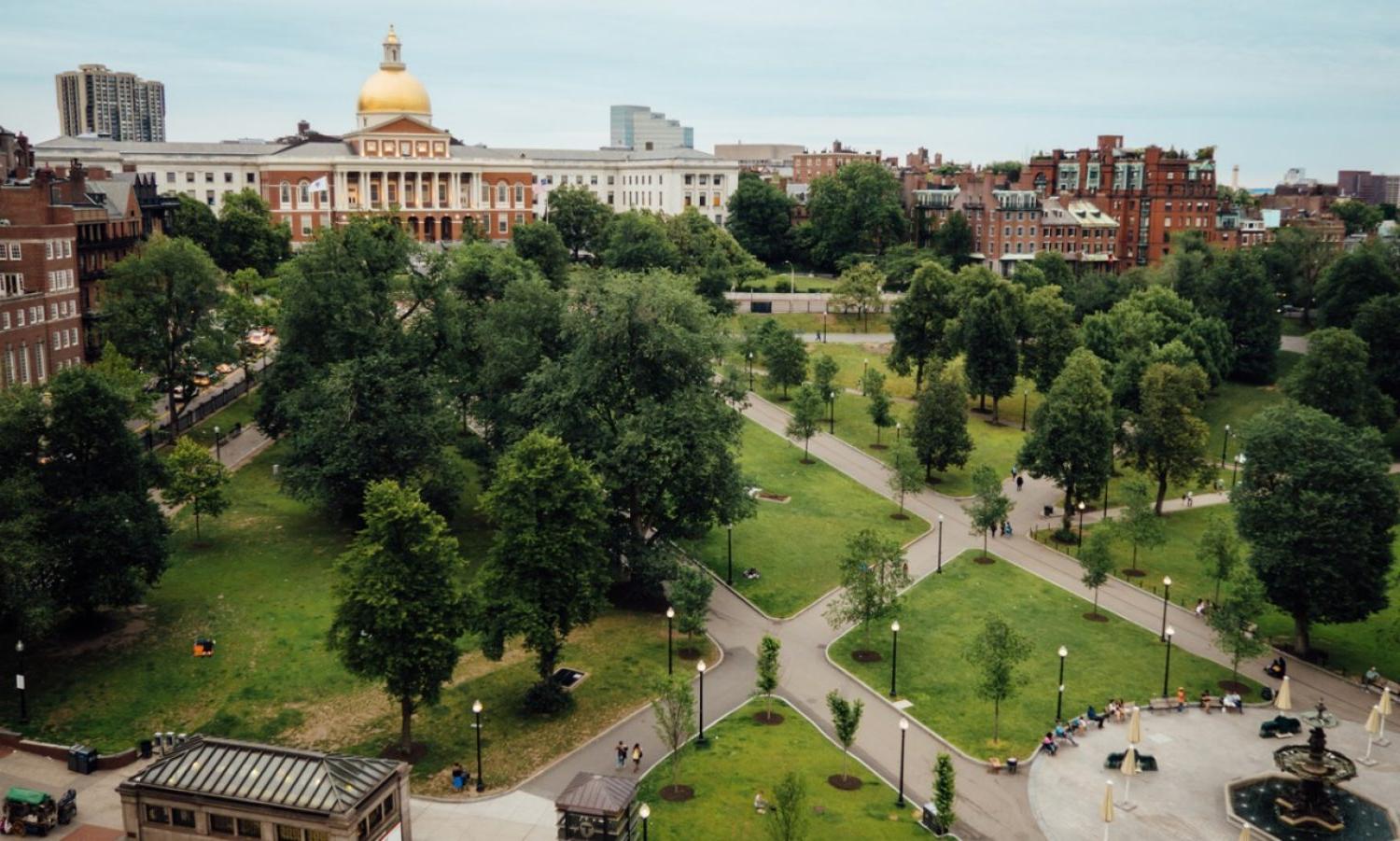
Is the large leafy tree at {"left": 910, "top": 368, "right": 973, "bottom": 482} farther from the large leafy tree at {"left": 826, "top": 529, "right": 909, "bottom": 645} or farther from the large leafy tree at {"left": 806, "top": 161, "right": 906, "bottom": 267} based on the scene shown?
the large leafy tree at {"left": 806, "top": 161, "right": 906, "bottom": 267}

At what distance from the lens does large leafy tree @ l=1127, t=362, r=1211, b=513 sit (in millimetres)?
72188

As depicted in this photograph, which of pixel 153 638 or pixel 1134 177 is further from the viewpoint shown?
pixel 1134 177

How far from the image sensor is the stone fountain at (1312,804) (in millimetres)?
38625

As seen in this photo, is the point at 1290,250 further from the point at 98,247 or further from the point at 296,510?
the point at 98,247

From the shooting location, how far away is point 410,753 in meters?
42.3

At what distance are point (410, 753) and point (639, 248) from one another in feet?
272

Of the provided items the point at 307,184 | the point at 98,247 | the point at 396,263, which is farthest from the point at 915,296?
the point at 307,184

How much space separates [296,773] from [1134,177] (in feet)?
452

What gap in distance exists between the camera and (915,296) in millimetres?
96875

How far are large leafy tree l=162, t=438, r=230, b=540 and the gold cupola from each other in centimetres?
10691

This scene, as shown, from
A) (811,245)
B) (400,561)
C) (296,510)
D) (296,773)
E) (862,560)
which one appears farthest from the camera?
(811,245)

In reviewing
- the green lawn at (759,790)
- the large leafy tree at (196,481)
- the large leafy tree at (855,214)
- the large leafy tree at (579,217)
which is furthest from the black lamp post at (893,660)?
the large leafy tree at (855,214)

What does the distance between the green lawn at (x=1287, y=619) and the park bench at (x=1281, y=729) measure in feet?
31.1

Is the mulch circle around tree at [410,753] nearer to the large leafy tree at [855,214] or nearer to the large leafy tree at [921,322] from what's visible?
the large leafy tree at [921,322]
